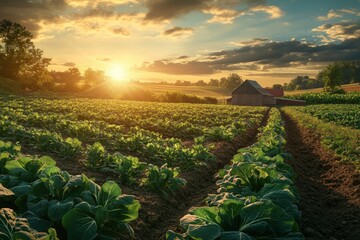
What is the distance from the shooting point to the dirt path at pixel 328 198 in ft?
18.6

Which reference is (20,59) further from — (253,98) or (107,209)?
(107,209)

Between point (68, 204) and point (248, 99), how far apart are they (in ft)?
224

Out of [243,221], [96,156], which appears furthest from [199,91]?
[243,221]

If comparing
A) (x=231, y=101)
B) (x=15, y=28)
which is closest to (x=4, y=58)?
(x=15, y=28)

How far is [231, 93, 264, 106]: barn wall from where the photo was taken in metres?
69.4

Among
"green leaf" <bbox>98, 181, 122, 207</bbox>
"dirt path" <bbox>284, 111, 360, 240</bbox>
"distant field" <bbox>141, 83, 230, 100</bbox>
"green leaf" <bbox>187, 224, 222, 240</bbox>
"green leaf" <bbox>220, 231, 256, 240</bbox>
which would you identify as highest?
"distant field" <bbox>141, 83, 230, 100</bbox>

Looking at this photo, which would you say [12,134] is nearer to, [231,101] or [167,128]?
[167,128]

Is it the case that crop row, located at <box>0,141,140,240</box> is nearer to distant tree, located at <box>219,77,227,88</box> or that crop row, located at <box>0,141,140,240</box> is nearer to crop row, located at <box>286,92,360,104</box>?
crop row, located at <box>286,92,360,104</box>

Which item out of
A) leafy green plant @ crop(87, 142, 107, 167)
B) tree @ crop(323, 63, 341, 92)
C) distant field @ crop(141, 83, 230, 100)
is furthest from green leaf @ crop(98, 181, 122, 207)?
distant field @ crop(141, 83, 230, 100)

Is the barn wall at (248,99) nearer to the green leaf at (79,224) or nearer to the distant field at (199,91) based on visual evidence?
the distant field at (199,91)

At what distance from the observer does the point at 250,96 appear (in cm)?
7038

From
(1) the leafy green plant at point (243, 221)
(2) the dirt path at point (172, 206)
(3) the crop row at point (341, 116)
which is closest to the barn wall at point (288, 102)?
(3) the crop row at point (341, 116)

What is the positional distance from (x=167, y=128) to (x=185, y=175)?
30.1 ft

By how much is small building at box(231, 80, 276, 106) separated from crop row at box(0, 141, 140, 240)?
67.0m
